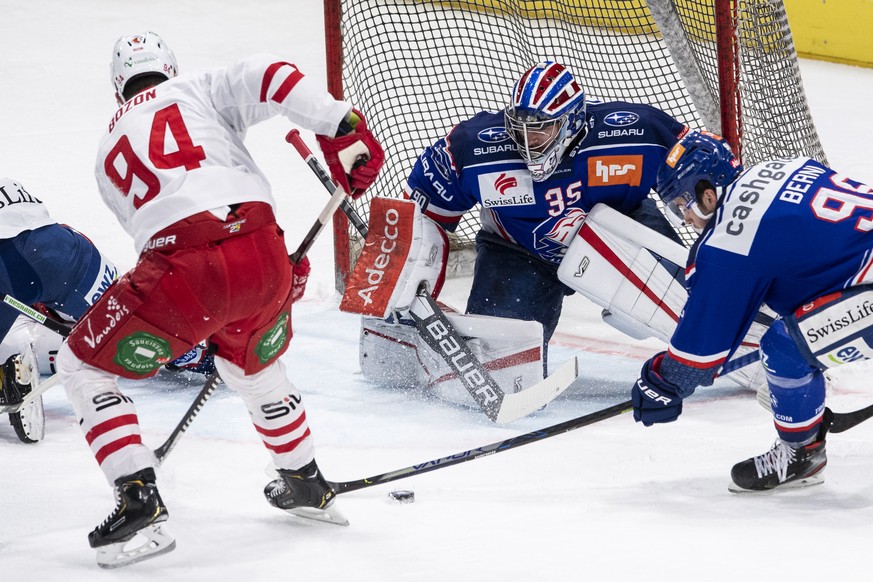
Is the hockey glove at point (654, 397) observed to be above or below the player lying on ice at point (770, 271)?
below

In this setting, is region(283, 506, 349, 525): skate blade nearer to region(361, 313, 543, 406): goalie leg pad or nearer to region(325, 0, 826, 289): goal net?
region(361, 313, 543, 406): goalie leg pad

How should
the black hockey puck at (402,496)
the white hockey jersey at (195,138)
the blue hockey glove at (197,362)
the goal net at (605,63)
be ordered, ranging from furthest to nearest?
the goal net at (605,63)
the blue hockey glove at (197,362)
the black hockey puck at (402,496)
the white hockey jersey at (195,138)

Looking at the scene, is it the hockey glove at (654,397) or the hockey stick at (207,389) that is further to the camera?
the hockey stick at (207,389)

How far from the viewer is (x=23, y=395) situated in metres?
3.20

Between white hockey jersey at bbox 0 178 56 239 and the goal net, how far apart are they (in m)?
1.39

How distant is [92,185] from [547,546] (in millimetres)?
3990

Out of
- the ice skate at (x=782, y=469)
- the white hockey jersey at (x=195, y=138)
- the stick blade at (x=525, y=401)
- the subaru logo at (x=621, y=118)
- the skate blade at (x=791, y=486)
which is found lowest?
the stick blade at (x=525, y=401)

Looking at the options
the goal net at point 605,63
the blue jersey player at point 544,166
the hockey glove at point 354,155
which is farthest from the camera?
the goal net at point 605,63

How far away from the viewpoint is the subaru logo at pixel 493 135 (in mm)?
3531

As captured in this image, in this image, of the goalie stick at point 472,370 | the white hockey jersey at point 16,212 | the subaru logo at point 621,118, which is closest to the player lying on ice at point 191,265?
the goalie stick at point 472,370

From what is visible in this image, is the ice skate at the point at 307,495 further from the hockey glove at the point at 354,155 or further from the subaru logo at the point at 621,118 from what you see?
the subaru logo at the point at 621,118

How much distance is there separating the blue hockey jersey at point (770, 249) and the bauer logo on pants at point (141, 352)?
3.54ft

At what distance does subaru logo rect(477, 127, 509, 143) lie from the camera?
353 centimetres

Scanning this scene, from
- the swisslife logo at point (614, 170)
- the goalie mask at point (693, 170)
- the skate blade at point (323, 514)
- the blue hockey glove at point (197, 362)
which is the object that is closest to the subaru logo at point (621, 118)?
the swisslife logo at point (614, 170)
